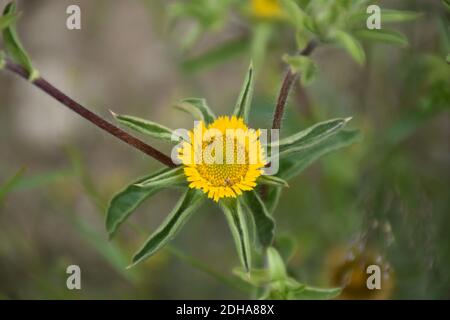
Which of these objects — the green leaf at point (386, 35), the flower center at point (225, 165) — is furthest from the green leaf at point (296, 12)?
the flower center at point (225, 165)

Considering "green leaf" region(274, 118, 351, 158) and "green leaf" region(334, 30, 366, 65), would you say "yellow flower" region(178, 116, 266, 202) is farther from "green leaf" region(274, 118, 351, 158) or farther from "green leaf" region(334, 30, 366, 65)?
"green leaf" region(334, 30, 366, 65)

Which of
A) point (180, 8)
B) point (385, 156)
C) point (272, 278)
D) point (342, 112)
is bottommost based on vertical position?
point (272, 278)

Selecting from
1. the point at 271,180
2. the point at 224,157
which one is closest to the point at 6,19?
the point at 224,157

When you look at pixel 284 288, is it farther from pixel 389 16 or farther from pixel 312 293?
pixel 389 16

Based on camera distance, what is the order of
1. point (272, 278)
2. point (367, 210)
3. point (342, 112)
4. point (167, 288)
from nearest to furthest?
point (272, 278) → point (367, 210) → point (342, 112) → point (167, 288)

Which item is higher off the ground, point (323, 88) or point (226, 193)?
point (323, 88)

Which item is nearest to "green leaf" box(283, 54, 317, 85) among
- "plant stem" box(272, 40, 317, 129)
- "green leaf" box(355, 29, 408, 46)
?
"plant stem" box(272, 40, 317, 129)

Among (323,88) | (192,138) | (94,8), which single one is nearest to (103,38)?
(94,8)
